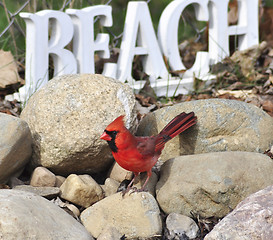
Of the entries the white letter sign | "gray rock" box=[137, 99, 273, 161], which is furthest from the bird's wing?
the white letter sign

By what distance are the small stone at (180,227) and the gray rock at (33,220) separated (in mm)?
499

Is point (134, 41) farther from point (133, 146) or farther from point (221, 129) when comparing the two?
point (133, 146)

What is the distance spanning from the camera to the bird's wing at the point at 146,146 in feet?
11.9

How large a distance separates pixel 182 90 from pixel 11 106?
64.9 inches

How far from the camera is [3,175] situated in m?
3.77

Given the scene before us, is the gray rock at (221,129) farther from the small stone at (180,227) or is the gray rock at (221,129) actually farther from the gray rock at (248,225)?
the gray rock at (248,225)

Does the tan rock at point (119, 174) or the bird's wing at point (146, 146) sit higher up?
the bird's wing at point (146, 146)

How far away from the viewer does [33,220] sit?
120 inches

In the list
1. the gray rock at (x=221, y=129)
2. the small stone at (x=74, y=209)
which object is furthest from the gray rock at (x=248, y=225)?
the gray rock at (x=221, y=129)

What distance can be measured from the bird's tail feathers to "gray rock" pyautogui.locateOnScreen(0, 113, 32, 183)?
34.5 inches

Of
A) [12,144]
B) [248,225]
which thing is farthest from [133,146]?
[248,225]

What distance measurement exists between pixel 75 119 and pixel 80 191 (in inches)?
Answer: 19.5

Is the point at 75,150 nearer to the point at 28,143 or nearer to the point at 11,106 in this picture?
the point at 28,143

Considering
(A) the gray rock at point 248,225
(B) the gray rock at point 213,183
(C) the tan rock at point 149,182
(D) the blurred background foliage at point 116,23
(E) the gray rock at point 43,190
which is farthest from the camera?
(D) the blurred background foliage at point 116,23
